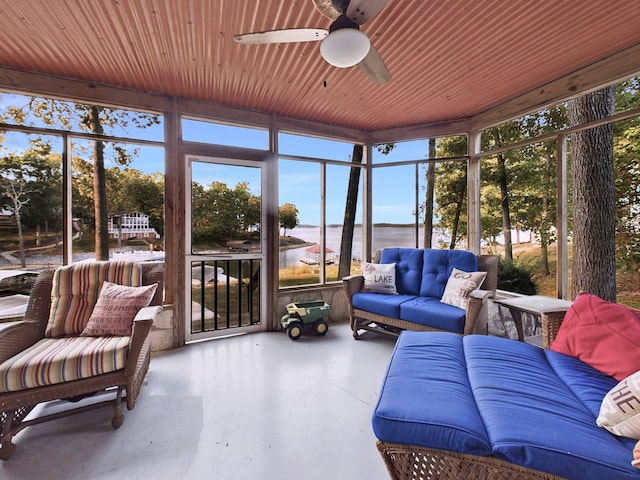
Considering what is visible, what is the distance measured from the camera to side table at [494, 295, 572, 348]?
2078 millimetres

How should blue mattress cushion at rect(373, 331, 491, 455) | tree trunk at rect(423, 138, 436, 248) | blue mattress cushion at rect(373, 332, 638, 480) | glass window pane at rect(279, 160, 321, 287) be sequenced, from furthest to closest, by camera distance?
tree trunk at rect(423, 138, 436, 248), glass window pane at rect(279, 160, 321, 287), blue mattress cushion at rect(373, 331, 491, 455), blue mattress cushion at rect(373, 332, 638, 480)

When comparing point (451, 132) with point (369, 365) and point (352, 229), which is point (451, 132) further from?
point (369, 365)

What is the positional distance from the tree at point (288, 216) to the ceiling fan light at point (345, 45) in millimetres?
2436

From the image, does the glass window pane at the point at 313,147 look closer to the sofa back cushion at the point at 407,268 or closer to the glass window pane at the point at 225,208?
the glass window pane at the point at 225,208

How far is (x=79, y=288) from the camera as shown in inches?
91.9

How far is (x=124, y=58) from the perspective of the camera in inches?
96.1

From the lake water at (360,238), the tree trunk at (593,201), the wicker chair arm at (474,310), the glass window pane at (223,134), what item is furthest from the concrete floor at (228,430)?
the glass window pane at (223,134)

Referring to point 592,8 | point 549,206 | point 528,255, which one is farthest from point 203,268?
point 549,206

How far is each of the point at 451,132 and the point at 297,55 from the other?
2.49m

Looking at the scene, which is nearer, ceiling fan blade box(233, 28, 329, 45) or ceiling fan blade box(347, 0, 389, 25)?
ceiling fan blade box(347, 0, 389, 25)

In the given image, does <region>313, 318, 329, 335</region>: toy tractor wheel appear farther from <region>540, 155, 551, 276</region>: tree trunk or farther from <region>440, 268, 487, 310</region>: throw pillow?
<region>540, 155, 551, 276</region>: tree trunk

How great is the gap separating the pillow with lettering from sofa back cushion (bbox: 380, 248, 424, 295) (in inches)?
4.4

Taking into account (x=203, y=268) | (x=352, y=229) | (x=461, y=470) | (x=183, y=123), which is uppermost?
(x=183, y=123)

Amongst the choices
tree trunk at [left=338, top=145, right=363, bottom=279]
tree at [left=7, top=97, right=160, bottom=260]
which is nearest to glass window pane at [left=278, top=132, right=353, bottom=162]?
tree trunk at [left=338, top=145, right=363, bottom=279]
